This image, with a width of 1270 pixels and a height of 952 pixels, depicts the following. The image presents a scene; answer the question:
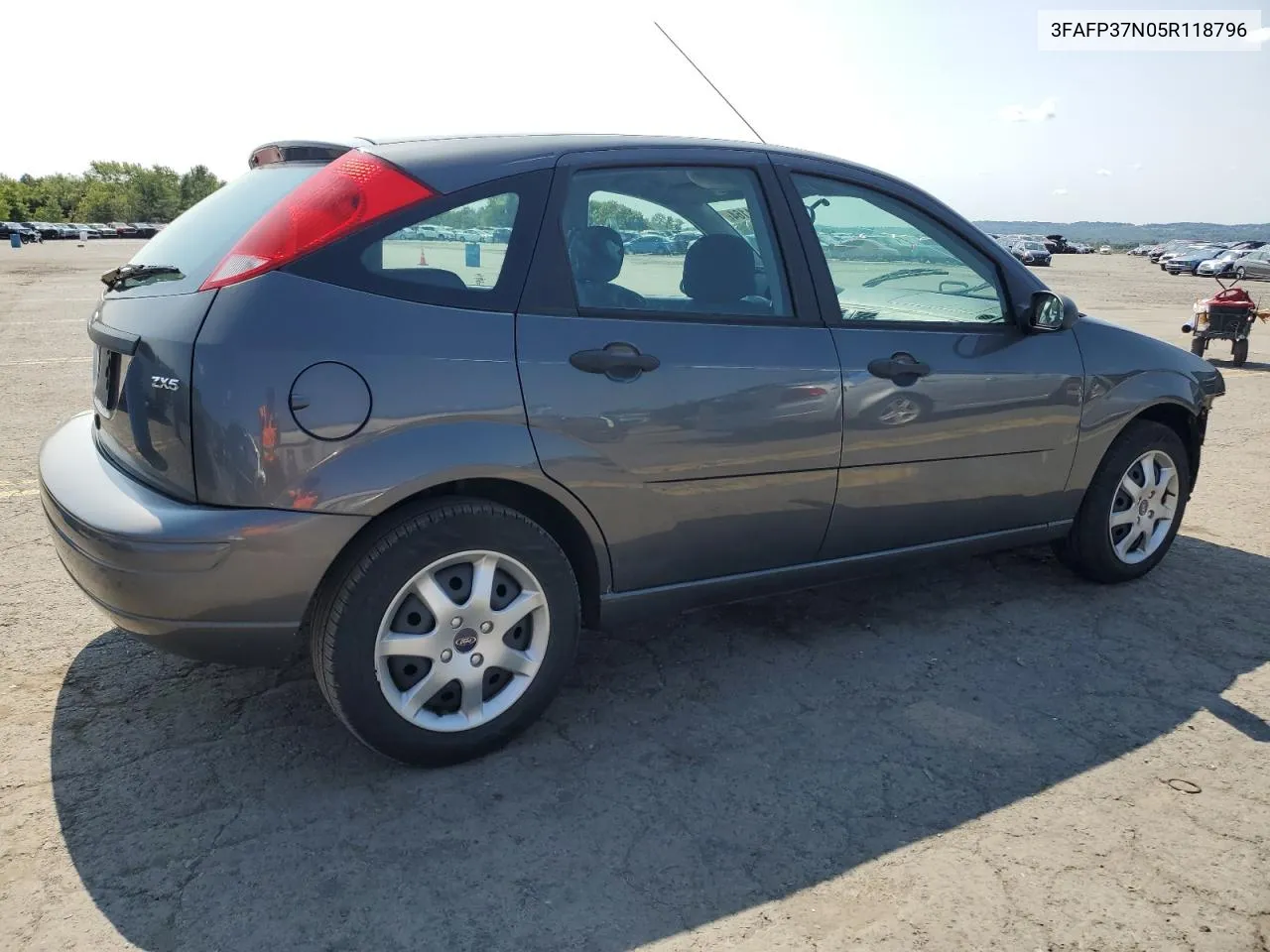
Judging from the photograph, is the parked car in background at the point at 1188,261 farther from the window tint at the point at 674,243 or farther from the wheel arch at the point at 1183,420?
the window tint at the point at 674,243

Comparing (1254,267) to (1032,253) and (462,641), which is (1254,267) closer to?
(1032,253)

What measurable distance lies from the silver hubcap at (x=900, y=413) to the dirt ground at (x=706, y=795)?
882 millimetres

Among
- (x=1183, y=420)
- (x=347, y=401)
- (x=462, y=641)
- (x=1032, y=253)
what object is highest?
(x=1032, y=253)

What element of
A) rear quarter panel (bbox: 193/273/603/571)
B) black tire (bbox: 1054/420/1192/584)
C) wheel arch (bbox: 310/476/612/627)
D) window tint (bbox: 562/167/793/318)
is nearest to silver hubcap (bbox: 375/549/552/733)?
wheel arch (bbox: 310/476/612/627)

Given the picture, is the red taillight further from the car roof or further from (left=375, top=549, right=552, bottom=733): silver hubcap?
(left=375, top=549, right=552, bottom=733): silver hubcap

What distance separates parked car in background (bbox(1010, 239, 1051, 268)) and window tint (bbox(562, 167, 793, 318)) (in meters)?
48.1

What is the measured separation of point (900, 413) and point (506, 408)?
4.84 ft

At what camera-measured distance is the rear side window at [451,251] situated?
2617 millimetres

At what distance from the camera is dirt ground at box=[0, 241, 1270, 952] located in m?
2.27

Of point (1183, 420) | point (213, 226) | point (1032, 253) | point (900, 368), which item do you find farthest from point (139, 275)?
point (1032, 253)

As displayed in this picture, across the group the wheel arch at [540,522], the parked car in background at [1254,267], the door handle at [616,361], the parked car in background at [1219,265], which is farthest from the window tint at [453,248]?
the parked car in background at [1254,267]

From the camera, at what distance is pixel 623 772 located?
2.87 m

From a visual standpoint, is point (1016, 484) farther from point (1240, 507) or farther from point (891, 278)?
point (1240, 507)

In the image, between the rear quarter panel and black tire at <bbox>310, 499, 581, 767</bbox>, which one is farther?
black tire at <bbox>310, 499, 581, 767</bbox>
